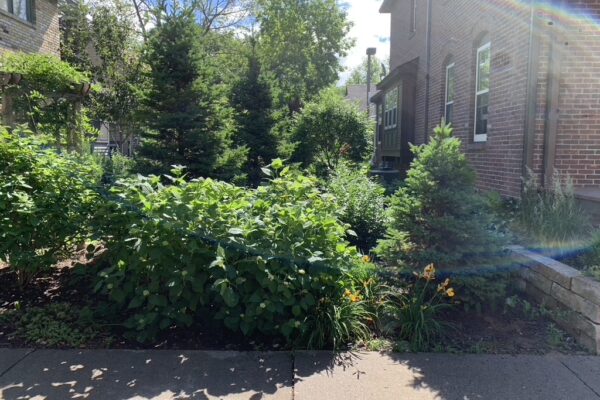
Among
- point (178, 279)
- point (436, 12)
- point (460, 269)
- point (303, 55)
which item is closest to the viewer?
point (178, 279)

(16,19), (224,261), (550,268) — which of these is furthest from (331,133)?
(224,261)

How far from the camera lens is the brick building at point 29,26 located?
38.2 ft

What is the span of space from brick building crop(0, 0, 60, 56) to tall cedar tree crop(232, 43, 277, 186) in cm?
587

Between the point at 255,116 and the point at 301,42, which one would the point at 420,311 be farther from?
the point at 301,42

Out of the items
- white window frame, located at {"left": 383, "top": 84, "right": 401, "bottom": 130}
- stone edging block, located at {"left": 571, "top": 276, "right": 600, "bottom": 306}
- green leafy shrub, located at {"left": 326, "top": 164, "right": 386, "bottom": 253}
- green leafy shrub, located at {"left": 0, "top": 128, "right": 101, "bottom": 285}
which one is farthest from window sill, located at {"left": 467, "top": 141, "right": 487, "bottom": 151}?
green leafy shrub, located at {"left": 0, "top": 128, "right": 101, "bottom": 285}

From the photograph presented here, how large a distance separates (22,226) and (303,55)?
2110 centimetres

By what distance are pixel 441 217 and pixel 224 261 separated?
196cm

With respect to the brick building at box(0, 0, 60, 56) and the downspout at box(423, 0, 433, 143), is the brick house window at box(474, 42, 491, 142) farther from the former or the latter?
the brick building at box(0, 0, 60, 56)

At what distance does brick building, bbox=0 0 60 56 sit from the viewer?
38.2ft

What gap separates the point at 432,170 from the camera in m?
4.46

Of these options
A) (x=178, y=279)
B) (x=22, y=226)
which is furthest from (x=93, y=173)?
(x=178, y=279)

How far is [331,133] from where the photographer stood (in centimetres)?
1280

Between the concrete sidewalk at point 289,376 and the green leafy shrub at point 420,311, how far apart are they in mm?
242

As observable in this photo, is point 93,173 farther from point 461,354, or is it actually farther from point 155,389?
point 461,354
